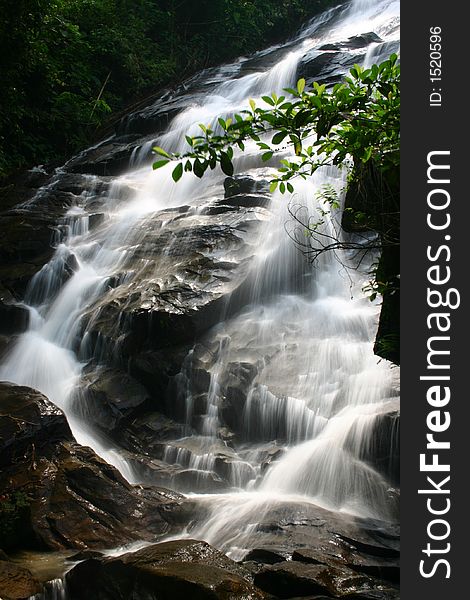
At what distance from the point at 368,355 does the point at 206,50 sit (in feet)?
66.0

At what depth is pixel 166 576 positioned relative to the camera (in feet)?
13.1

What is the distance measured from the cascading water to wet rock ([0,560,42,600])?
167cm

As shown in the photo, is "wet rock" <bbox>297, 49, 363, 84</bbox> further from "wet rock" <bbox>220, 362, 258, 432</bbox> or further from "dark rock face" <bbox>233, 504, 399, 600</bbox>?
"dark rock face" <bbox>233, 504, 399, 600</bbox>

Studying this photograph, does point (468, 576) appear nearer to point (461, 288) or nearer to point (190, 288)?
point (461, 288)

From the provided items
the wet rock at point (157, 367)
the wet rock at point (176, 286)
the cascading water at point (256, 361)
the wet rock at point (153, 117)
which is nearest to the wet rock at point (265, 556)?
the cascading water at point (256, 361)

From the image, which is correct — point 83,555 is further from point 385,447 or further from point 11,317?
point 11,317

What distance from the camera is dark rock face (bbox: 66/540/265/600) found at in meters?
3.86

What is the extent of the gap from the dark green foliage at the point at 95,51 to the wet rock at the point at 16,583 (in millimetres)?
11260

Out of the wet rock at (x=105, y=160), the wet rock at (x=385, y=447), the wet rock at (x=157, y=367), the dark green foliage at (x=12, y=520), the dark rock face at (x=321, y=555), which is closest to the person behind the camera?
the dark rock face at (x=321, y=555)

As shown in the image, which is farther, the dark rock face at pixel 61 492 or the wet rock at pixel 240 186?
the wet rock at pixel 240 186

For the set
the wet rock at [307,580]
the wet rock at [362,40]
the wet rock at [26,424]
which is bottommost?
the wet rock at [307,580]

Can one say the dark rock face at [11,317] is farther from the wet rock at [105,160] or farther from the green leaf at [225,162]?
the green leaf at [225,162]

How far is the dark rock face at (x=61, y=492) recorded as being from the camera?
5.61 m

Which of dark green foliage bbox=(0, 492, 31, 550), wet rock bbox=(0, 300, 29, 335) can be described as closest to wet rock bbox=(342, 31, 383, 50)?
wet rock bbox=(0, 300, 29, 335)
